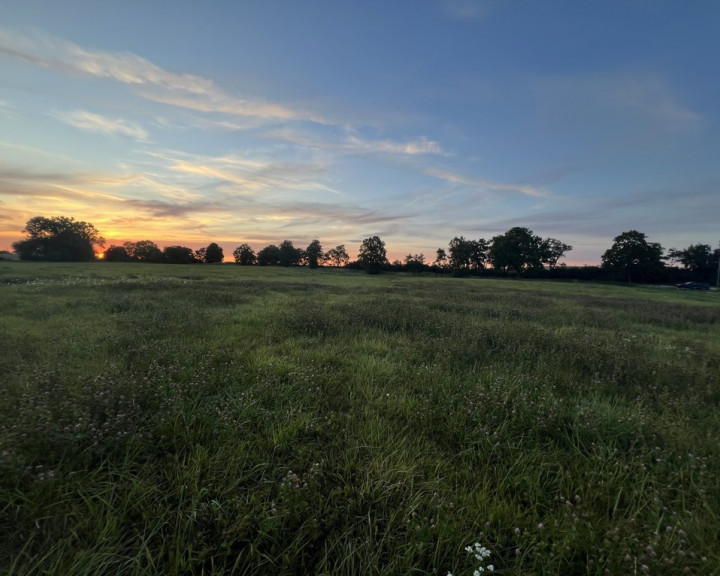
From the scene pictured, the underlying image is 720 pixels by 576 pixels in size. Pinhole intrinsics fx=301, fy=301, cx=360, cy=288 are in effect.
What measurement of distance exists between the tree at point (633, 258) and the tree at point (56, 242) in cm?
14717

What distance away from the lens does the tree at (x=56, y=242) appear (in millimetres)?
81562

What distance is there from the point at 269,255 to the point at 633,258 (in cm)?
10974

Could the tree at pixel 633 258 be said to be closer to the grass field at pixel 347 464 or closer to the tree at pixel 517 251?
the tree at pixel 517 251

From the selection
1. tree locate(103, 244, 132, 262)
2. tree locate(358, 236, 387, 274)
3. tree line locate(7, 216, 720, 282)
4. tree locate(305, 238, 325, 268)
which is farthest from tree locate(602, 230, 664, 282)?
tree locate(103, 244, 132, 262)

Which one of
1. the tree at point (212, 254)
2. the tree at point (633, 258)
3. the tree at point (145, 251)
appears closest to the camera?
the tree at point (633, 258)

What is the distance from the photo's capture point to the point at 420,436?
3.77 m

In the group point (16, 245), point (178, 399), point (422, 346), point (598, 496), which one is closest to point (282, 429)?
point (178, 399)

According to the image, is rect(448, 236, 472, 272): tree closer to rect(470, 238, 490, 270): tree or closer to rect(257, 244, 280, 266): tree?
rect(470, 238, 490, 270): tree

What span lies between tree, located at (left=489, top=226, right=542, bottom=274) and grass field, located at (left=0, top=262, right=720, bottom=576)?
298 ft

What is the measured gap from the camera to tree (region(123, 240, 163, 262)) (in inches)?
4122

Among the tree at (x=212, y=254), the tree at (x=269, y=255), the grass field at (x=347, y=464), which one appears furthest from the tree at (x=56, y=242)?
the grass field at (x=347, y=464)

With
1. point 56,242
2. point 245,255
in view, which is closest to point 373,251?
point 245,255

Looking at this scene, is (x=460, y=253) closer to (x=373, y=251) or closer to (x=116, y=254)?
(x=373, y=251)

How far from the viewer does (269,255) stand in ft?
368
